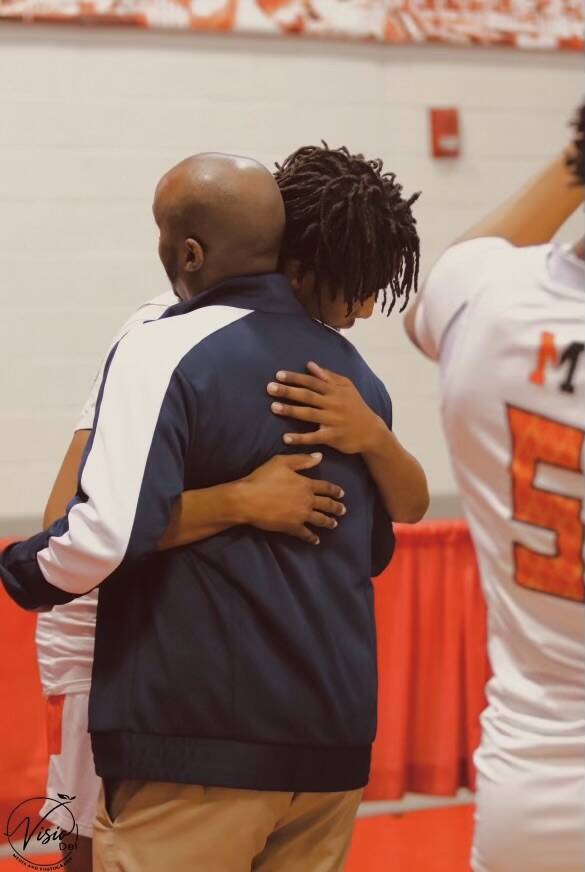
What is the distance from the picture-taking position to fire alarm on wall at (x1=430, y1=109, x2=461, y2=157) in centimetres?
400

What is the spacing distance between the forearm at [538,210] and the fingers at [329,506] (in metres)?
0.42

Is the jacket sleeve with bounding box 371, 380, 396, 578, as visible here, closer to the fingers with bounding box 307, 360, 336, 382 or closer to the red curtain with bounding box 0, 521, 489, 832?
the fingers with bounding box 307, 360, 336, 382

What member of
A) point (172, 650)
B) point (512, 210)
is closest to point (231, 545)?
point (172, 650)

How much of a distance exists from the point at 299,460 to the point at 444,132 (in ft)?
9.23

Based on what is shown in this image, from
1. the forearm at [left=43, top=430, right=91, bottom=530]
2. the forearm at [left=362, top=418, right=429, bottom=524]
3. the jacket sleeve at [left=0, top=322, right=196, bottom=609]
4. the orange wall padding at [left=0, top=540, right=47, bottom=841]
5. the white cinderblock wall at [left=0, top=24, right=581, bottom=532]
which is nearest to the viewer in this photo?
the jacket sleeve at [left=0, top=322, right=196, bottom=609]

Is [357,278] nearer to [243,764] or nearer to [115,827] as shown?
[243,764]

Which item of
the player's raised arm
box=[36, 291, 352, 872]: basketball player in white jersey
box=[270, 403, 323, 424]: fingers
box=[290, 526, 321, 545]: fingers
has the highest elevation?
the player's raised arm

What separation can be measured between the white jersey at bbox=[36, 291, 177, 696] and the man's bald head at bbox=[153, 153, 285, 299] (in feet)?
1.40

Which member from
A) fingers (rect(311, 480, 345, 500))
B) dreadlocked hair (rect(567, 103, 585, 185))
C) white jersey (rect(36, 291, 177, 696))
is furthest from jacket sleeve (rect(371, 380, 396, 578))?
dreadlocked hair (rect(567, 103, 585, 185))

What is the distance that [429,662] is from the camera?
3227 mm

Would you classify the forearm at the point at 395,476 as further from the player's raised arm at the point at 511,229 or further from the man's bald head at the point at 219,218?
the player's raised arm at the point at 511,229

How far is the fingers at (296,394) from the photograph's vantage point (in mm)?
1427

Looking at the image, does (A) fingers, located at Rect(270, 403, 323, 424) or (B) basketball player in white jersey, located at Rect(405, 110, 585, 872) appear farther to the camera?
(A) fingers, located at Rect(270, 403, 323, 424)

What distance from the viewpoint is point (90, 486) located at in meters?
1.36
